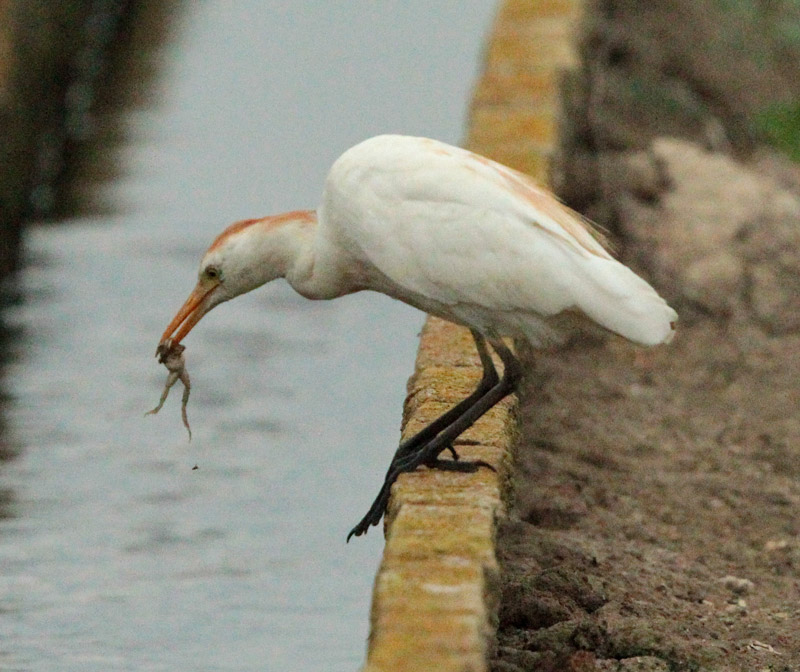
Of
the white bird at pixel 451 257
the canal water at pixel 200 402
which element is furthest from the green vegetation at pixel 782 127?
the white bird at pixel 451 257

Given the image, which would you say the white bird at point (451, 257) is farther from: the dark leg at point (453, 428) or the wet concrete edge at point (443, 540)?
the wet concrete edge at point (443, 540)

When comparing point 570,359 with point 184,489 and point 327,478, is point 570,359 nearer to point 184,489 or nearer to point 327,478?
point 327,478

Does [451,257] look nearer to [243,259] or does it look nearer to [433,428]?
[433,428]

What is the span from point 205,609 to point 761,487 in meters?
2.11

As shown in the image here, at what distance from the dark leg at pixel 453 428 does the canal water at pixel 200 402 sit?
0.94m

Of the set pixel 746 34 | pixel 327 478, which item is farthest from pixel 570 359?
pixel 746 34

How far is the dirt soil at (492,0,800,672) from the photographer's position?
4.40 m

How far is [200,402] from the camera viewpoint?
739 cm

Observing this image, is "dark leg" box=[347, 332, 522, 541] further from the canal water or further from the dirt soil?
the canal water

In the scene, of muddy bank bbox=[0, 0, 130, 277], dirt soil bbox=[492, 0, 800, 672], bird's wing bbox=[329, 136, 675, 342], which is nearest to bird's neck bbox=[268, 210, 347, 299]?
bird's wing bbox=[329, 136, 675, 342]

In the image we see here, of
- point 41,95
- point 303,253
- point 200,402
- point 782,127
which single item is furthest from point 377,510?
point 41,95

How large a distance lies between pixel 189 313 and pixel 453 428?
0.87 metres

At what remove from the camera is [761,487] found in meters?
5.79

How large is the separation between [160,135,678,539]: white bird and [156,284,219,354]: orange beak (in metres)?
0.01
